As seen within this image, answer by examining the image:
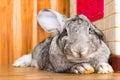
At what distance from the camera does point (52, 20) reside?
1908 mm

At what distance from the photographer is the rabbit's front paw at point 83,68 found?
158cm

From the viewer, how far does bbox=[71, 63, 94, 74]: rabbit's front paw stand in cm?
158

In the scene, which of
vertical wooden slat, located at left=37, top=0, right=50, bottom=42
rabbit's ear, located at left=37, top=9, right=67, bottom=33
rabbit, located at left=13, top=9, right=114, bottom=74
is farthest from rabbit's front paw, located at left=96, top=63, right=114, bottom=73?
vertical wooden slat, located at left=37, top=0, right=50, bottom=42

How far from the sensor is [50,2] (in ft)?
8.60

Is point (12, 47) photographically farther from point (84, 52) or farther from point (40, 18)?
point (84, 52)

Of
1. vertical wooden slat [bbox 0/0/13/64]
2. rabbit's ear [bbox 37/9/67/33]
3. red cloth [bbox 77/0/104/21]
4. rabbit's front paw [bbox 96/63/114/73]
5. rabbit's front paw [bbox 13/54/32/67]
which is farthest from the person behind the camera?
vertical wooden slat [bbox 0/0/13/64]

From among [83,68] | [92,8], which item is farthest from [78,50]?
[92,8]

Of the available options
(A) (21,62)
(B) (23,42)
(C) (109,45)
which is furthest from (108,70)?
(B) (23,42)

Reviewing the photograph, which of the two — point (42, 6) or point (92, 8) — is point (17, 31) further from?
point (92, 8)

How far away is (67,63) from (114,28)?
0.35m

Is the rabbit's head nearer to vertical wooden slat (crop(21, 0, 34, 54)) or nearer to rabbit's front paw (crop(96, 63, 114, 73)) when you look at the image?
rabbit's front paw (crop(96, 63, 114, 73))

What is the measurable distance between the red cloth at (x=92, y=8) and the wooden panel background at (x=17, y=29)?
0.41 m

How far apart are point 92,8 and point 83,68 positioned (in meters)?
0.65

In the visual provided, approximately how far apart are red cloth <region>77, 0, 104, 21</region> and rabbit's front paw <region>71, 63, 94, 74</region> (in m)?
0.47
